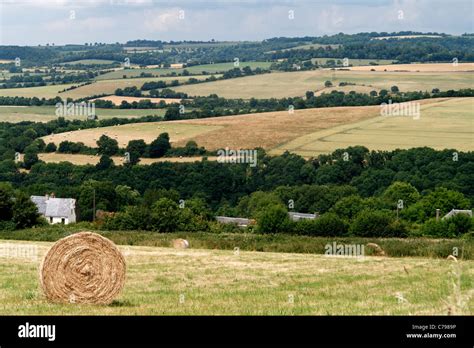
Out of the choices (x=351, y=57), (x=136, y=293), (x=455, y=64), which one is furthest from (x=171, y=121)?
(x=136, y=293)

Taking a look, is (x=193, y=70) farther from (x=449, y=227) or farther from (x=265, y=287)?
(x=265, y=287)

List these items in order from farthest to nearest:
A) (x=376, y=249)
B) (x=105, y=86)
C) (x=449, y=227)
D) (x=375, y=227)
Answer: (x=105, y=86) → (x=449, y=227) → (x=375, y=227) → (x=376, y=249)

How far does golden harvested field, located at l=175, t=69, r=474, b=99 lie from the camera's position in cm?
10606

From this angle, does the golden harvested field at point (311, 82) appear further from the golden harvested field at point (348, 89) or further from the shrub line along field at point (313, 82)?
the golden harvested field at point (348, 89)

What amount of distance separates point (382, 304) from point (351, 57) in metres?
135

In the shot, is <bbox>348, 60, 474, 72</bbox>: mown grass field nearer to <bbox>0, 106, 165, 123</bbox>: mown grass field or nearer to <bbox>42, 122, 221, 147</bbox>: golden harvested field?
<bbox>0, 106, 165, 123</bbox>: mown grass field

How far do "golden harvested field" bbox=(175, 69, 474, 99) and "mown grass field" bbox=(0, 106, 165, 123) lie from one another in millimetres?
15775

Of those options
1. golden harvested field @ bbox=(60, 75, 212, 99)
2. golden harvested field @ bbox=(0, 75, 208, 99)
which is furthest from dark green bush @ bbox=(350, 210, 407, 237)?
golden harvested field @ bbox=(60, 75, 212, 99)

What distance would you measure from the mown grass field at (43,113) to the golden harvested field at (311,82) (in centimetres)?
1578

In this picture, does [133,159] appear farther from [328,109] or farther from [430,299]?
[430,299]

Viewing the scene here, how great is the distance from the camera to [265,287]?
15281 mm

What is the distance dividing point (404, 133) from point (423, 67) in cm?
4681

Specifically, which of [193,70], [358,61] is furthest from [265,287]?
[358,61]

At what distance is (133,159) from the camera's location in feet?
240
